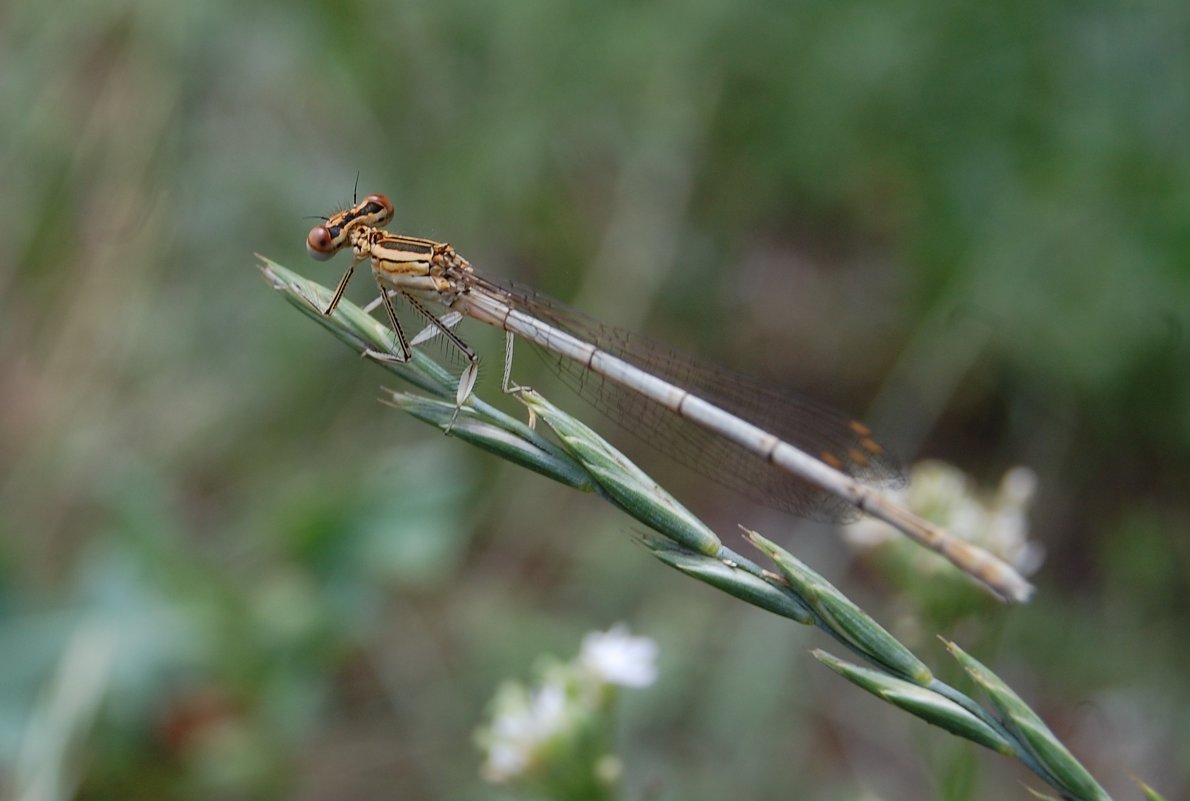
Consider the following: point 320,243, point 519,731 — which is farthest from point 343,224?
point 519,731

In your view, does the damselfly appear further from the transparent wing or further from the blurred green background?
the blurred green background

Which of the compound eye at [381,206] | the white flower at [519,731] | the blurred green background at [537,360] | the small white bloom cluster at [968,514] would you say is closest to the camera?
the white flower at [519,731]

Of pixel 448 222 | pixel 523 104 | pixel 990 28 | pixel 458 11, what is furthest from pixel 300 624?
pixel 990 28

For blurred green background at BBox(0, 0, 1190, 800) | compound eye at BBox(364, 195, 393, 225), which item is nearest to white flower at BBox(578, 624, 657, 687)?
blurred green background at BBox(0, 0, 1190, 800)

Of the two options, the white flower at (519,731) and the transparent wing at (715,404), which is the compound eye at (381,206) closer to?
the transparent wing at (715,404)

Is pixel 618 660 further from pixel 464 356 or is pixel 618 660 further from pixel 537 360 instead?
pixel 537 360

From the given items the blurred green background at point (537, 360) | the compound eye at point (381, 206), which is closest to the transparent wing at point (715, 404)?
the blurred green background at point (537, 360)
